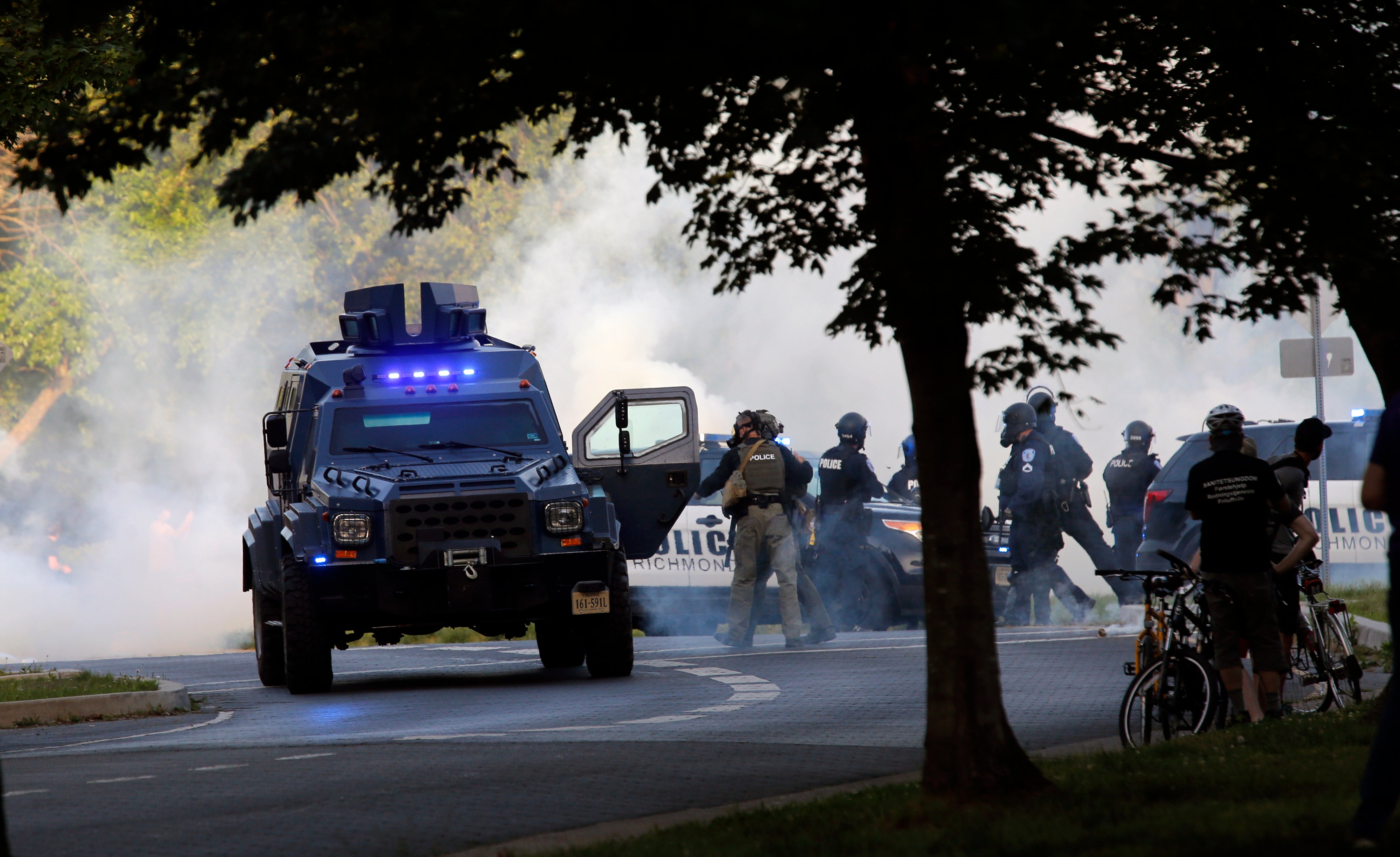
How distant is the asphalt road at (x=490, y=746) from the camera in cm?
716

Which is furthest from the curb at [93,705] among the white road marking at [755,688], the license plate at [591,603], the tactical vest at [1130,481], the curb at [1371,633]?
the tactical vest at [1130,481]

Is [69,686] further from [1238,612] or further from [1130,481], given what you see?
[1130,481]

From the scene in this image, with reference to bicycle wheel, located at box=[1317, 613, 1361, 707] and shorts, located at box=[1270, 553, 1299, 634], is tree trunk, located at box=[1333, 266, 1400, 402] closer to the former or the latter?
shorts, located at box=[1270, 553, 1299, 634]

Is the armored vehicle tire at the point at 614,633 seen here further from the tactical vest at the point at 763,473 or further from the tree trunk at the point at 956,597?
the tree trunk at the point at 956,597

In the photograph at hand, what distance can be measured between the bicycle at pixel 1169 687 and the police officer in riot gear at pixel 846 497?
25.7ft

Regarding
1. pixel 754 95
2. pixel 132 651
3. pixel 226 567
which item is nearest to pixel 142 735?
pixel 754 95

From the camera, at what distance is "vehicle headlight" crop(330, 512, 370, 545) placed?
1248cm

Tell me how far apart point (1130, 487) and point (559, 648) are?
6.11 metres

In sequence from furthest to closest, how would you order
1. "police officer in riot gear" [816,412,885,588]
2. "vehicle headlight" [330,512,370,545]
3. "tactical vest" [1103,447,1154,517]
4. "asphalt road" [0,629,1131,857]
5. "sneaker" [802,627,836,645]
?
1. "tactical vest" [1103,447,1154,517]
2. "police officer in riot gear" [816,412,885,588]
3. "sneaker" [802,627,836,645]
4. "vehicle headlight" [330,512,370,545]
5. "asphalt road" [0,629,1131,857]

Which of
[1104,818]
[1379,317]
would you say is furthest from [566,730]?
[1379,317]

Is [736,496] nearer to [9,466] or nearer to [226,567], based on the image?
[226,567]

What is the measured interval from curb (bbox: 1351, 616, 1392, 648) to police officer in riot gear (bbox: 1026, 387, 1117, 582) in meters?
3.56

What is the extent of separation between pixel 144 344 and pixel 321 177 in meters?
29.1

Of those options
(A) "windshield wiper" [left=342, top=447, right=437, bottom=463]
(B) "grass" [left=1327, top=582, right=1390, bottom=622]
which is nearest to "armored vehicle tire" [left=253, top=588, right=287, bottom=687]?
(A) "windshield wiper" [left=342, top=447, right=437, bottom=463]
